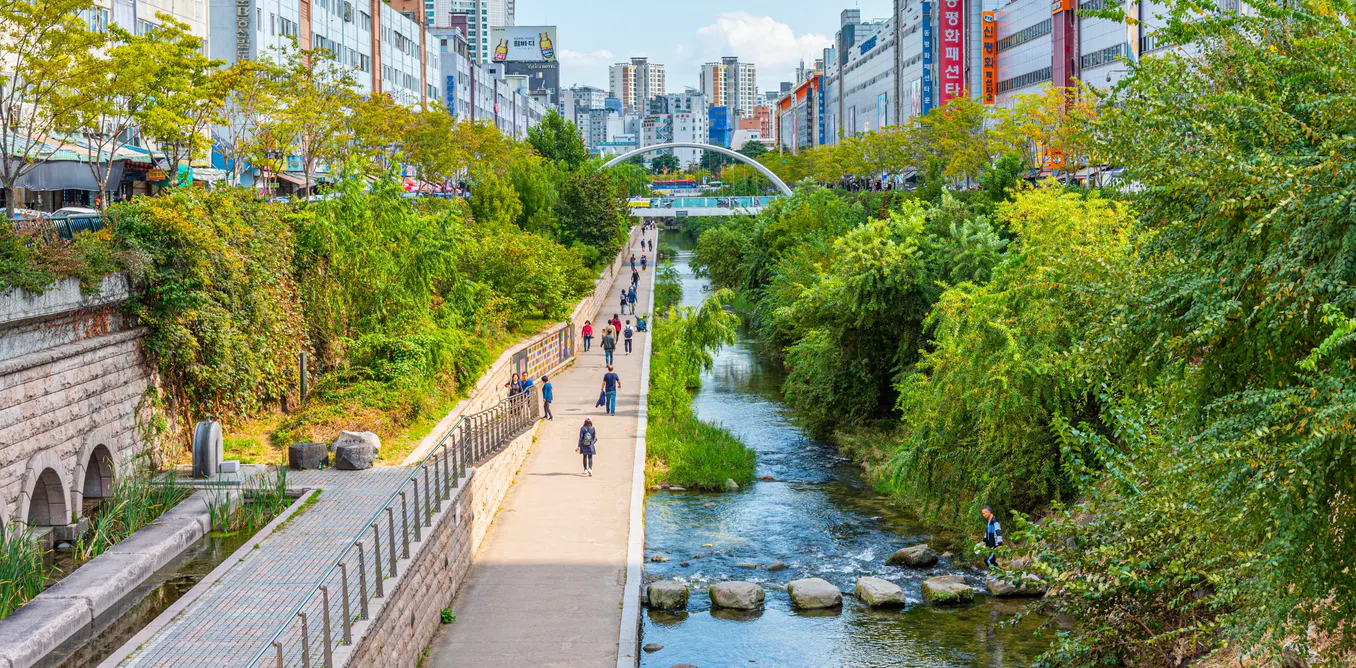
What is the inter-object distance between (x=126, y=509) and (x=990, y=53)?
277 ft

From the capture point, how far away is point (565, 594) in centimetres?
1878

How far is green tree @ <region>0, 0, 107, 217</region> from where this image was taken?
2641 centimetres

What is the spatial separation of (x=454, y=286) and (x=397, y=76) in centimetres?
5882

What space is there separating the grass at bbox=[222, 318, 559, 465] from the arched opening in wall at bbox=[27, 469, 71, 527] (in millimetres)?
4576

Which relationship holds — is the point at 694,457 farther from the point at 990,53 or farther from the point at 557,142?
the point at 990,53

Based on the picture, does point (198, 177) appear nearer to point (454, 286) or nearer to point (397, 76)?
point (454, 286)

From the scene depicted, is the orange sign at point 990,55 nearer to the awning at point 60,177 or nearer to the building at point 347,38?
the building at point 347,38

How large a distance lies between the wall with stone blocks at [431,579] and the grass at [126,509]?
4425mm

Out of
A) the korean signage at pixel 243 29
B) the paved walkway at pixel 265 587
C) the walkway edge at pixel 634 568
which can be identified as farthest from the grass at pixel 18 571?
the korean signage at pixel 243 29

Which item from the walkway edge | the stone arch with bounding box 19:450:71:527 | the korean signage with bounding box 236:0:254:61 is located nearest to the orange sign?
the korean signage with bounding box 236:0:254:61

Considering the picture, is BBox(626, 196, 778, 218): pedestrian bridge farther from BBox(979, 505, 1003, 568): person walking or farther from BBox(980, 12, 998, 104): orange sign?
BBox(979, 505, 1003, 568): person walking

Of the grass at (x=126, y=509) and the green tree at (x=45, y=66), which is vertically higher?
the green tree at (x=45, y=66)

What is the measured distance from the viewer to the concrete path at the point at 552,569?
1648cm

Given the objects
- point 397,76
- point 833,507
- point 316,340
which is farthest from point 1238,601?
point 397,76
